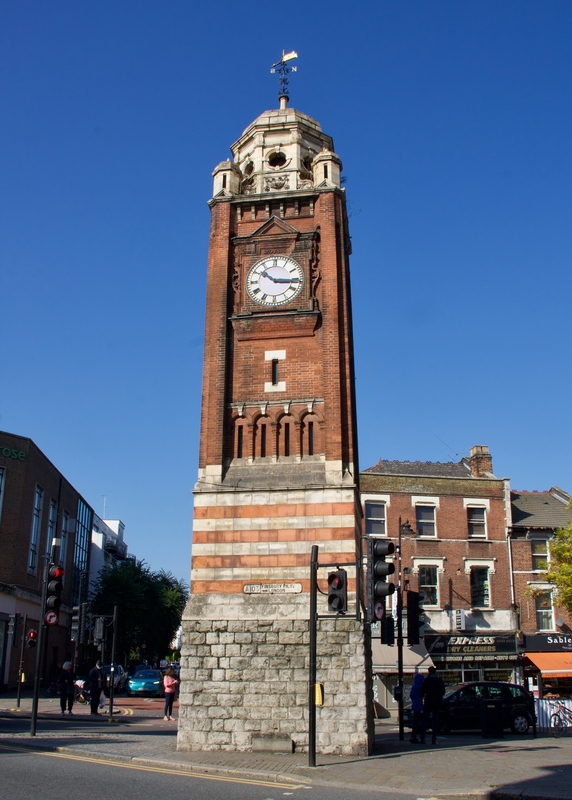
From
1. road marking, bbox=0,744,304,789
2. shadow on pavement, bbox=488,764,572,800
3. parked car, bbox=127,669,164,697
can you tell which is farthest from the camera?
parked car, bbox=127,669,164,697

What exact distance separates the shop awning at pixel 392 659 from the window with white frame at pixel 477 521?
665cm

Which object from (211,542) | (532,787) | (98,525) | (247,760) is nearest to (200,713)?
(247,760)

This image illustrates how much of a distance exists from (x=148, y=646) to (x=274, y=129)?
40.0m

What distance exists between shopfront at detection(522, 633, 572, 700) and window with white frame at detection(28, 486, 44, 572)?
80.2 ft

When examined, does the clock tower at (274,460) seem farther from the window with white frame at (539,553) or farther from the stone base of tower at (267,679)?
the window with white frame at (539,553)

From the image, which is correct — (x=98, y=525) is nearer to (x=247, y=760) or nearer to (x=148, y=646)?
(x=148, y=646)

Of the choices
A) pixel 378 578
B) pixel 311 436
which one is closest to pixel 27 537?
pixel 311 436

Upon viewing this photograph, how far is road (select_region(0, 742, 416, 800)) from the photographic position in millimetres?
9758

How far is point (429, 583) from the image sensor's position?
116 ft

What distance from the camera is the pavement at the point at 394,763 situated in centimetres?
1091

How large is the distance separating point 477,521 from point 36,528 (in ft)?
74.9

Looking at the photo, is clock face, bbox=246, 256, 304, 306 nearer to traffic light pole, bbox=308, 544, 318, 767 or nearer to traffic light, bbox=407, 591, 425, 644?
traffic light pole, bbox=308, 544, 318, 767

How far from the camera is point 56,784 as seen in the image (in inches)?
406

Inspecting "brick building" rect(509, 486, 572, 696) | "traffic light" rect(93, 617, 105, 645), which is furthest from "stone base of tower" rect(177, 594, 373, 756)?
"brick building" rect(509, 486, 572, 696)
